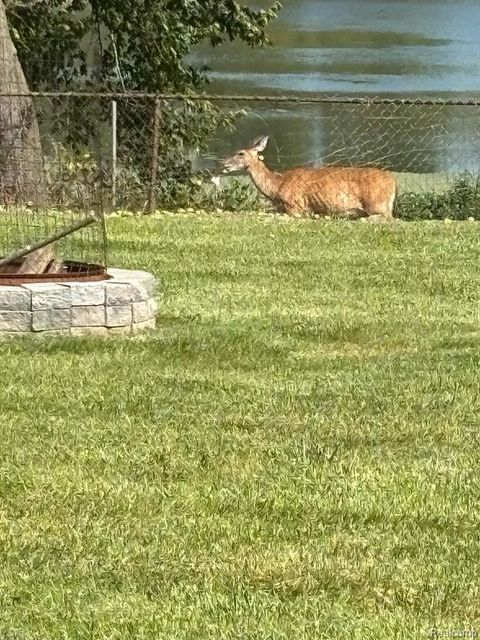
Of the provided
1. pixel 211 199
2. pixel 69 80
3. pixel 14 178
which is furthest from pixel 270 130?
pixel 14 178

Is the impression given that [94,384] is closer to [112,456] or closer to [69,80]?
[112,456]

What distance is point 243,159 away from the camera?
55.3 ft

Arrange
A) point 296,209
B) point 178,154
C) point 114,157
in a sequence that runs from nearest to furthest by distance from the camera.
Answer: point 114,157
point 296,209
point 178,154

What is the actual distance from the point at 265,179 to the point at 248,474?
35.4 ft

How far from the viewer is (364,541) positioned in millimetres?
4859

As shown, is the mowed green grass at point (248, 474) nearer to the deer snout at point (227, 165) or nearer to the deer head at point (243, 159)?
the deer head at point (243, 159)

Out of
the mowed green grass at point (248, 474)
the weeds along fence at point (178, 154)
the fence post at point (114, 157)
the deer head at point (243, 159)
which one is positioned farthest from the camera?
the deer head at point (243, 159)

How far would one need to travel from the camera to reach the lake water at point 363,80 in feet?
73.0

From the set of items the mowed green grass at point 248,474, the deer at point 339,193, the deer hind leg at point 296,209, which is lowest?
the deer hind leg at point 296,209

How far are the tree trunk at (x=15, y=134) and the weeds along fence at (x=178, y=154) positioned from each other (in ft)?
0.13

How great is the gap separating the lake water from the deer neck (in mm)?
1472

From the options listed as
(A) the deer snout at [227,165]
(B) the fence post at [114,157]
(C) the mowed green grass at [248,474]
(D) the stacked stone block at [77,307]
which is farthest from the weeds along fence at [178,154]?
(C) the mowed green grass at [248,474]

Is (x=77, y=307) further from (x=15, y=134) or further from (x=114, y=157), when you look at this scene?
(x=15, y=134)

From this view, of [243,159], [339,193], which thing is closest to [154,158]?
[243,159]
